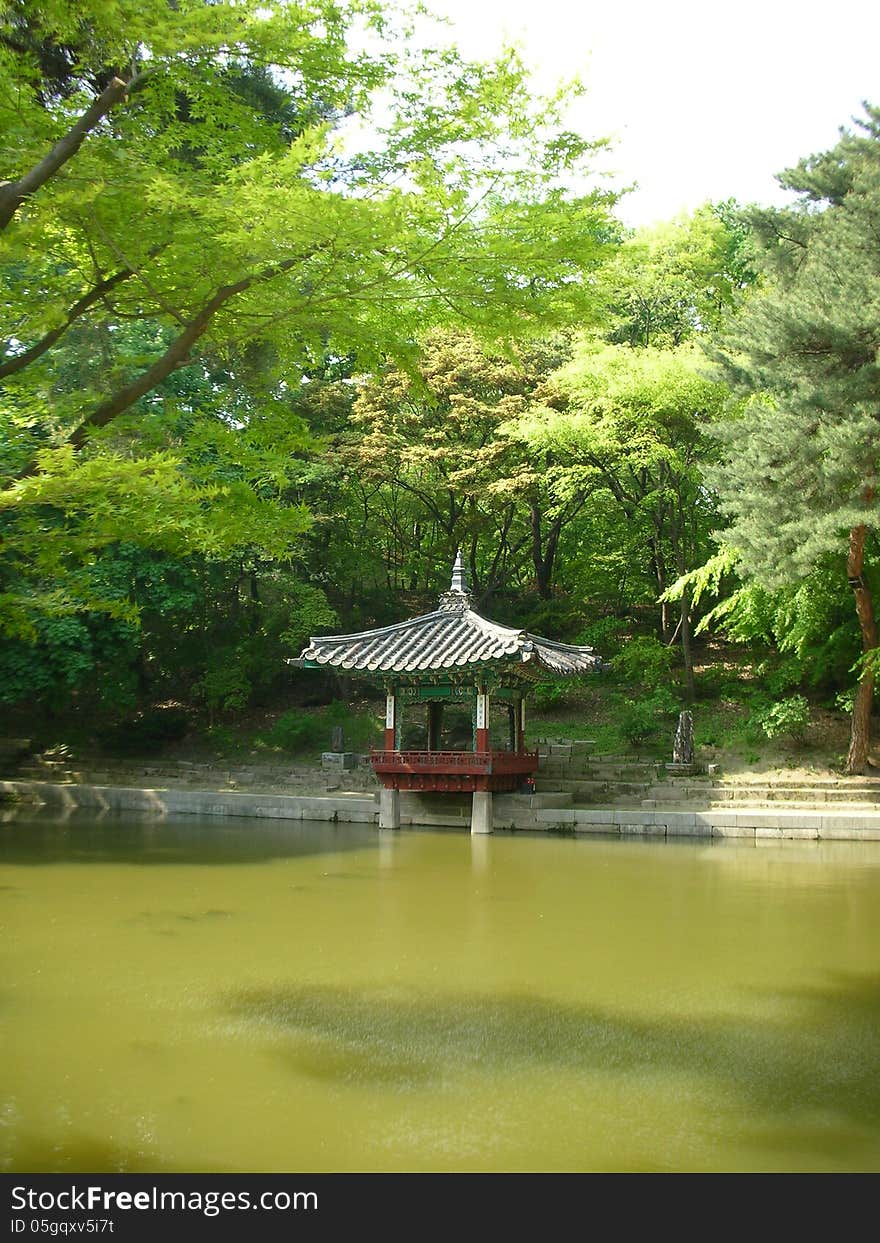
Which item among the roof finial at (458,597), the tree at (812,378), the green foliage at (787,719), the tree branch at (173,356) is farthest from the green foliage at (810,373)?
the tree branch at (173,356)

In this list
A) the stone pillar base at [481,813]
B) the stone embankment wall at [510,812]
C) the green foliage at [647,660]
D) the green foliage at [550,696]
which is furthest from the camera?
the green foliage at [550,696]

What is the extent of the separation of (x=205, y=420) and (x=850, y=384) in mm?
11503

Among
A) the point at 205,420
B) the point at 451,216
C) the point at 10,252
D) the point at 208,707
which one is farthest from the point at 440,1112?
the point at 208,707

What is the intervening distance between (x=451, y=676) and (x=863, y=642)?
7.17m

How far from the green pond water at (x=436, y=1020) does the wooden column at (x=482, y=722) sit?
495 centimetres

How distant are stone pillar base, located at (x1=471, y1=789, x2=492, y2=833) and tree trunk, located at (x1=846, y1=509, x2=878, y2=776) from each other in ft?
21.1

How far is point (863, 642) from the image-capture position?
17.5 metres

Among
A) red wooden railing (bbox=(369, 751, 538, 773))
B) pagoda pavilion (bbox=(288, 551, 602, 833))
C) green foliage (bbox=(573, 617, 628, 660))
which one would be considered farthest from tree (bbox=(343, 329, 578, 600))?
red wooden railing (bbox=(369, 751, 538, 773))

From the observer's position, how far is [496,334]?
19.4 feet

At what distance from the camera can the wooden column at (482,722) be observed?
1623 centimetres

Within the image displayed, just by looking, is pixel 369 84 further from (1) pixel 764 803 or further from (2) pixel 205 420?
(1) pixel 764 803

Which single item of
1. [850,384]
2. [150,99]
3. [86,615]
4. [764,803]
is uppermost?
[850,384]

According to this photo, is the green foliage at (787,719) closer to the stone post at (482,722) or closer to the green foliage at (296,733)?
the stone post at (482,722)

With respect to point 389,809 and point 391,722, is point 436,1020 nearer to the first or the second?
point 389,809
